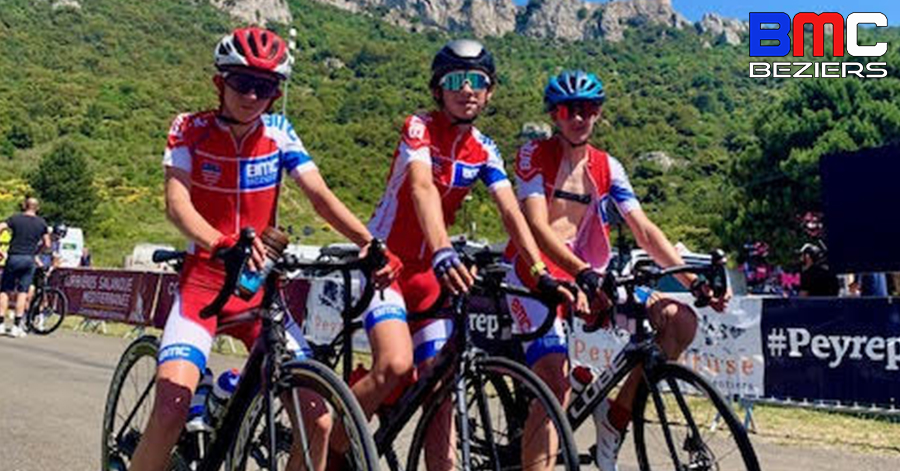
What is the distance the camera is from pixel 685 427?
4195 mm

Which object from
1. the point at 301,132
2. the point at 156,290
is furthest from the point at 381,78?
the point at 156,290

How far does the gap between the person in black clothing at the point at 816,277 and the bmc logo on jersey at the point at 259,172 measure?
917 centimetres

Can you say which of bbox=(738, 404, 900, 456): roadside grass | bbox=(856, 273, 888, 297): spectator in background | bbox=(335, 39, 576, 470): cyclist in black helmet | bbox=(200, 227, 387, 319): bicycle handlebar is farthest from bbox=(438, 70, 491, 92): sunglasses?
bbox=(856, 273, 888, 297): spectator in background

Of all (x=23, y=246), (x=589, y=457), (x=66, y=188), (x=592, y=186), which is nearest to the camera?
(x=589, y=457)

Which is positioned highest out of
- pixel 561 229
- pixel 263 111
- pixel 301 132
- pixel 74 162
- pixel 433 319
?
pixel 301 132

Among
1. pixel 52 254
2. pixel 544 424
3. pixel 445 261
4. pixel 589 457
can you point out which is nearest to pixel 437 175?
pixel 445 261

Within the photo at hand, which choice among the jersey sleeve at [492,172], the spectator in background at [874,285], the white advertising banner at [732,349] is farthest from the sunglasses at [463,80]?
the spectator in background at [874,285]

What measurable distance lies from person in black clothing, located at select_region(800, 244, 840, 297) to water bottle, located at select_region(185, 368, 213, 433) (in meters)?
9.40

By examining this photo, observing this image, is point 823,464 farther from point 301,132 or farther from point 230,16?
point 230,16

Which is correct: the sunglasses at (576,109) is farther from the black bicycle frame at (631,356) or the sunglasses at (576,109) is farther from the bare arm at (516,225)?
the black bicycle frame at (631,356)

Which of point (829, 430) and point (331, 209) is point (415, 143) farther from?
point (829, 430)

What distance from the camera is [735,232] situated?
4694 centimetres

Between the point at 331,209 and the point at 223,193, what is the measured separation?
1.53 ft

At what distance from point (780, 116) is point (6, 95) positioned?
78988 millimetres
